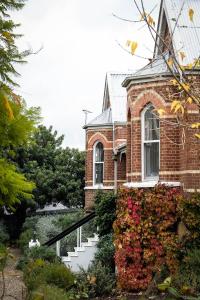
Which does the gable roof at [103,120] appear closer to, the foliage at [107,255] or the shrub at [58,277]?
the foliage at [107,255]

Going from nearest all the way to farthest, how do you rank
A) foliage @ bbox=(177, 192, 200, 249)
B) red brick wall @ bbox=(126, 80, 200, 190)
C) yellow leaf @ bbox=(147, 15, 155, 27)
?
yellow leaf @ bbox=(147, 15, 155, 27)
foliage @ bbox=(177, 192, 200, 249)
red brick wall @ bbox=(126, 80, 200, 190)

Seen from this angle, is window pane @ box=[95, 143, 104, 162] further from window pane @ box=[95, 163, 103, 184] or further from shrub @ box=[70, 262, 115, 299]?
shrub @ box=[70, 262, 115, 299]

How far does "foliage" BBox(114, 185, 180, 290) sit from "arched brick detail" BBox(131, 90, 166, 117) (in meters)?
2.51

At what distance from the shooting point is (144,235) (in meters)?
12.3

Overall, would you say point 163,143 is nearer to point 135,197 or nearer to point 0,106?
point 135,197

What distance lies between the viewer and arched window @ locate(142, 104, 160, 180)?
13.7m

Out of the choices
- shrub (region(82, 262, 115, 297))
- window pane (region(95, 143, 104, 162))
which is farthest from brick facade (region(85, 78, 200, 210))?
window pane (region(95, 143, 104, 162))

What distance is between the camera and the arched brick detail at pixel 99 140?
23734 millimetres

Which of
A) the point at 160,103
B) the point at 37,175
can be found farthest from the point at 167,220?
the point at 37,175

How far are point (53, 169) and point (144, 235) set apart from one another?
672 inches

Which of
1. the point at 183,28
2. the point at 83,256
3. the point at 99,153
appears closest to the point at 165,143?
the point at 183,28

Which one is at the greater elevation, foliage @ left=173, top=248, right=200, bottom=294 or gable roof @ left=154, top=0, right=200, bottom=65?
gable roof @ left=154, top=0, right=200, bottom=65

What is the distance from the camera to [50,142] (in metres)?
29.7

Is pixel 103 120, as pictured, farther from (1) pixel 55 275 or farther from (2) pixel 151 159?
(1) pixel 55 275
